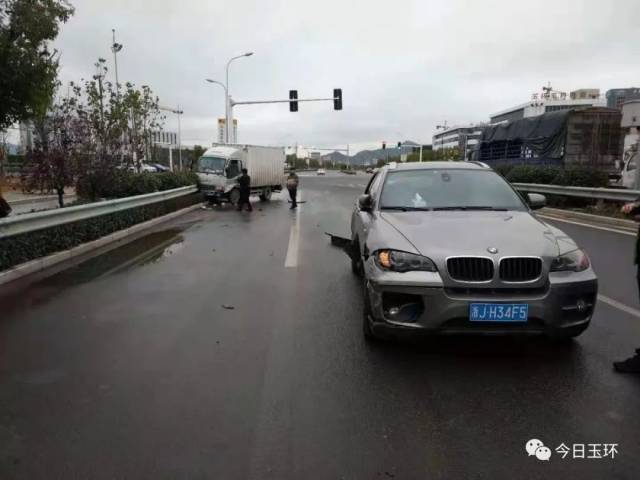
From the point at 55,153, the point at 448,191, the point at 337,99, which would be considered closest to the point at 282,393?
the point at 448,191

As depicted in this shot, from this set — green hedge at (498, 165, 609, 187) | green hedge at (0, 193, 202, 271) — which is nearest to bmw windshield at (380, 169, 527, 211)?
green hedge at (0, 193, 202, 271)

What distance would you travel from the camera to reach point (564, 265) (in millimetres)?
4027

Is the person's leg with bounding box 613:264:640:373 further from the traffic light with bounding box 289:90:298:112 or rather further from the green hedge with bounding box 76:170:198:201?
the traffic light with bounding box 289:90:298:112

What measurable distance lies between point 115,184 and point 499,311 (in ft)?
41.9

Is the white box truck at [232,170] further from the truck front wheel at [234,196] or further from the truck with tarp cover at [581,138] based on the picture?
the truck with tarp cover at [581,138]

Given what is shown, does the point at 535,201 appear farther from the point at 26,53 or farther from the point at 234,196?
the point at 234,196

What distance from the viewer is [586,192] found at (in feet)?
49.4

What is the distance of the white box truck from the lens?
2233cm

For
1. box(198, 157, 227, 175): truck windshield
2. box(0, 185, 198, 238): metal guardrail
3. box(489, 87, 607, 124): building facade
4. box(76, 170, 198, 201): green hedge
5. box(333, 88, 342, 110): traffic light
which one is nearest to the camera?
box(0, 185, 198, 238): metal guardrail

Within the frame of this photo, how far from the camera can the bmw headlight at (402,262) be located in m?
3.96

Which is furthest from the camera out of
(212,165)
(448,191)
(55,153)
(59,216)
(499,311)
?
(212,165)

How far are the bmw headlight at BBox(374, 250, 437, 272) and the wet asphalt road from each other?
78 cm

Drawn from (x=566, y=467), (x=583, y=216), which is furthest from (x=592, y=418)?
(x=583, y=216)

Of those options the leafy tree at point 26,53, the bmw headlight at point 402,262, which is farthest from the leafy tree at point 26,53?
the bmw headlight at point 402,262
